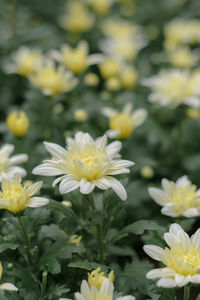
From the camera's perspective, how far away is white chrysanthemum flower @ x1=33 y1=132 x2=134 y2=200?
1701 millimetres

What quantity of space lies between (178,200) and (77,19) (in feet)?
9.55

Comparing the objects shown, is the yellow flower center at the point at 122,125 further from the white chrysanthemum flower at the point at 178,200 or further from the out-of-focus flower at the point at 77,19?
the out-of-focus flower at the point at 77,19

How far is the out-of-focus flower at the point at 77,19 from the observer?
429 centimetres

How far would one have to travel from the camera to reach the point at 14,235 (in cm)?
194

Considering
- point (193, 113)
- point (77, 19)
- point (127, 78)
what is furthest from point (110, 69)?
point (77, 19)

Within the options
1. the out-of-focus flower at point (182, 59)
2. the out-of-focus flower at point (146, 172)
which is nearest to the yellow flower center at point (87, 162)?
the out-of-focus flower at point (146, 172)

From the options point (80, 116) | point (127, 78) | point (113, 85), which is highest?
point (127, 78)

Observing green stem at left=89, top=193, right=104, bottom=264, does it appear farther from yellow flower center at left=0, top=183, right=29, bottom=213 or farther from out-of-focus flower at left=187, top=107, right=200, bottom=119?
out-of-focus flower at left=187, top=107, right=200, bottom=119

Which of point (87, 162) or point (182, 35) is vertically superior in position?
point (182, 35)

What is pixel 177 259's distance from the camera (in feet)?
5.04

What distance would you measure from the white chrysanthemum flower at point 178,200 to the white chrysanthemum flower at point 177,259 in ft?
0.75

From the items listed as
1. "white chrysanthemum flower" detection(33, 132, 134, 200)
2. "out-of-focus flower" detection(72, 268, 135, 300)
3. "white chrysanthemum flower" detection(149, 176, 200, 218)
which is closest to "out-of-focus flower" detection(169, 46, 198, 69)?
"white chrysanthemum flower" detection(149, 176, 200, 218)

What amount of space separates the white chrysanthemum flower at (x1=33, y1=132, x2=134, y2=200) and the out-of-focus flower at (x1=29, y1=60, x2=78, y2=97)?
1094 millimetres

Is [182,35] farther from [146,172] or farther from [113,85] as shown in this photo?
[146,172]
